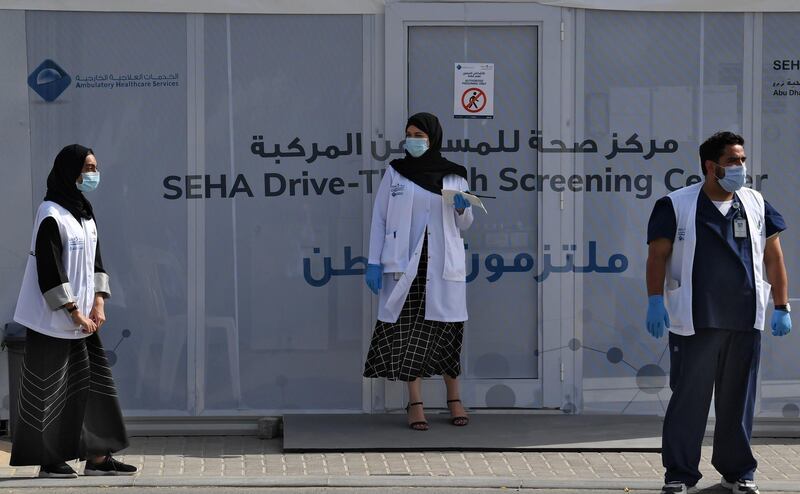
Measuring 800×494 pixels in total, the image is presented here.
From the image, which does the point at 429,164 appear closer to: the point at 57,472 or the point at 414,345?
the point at 414,345

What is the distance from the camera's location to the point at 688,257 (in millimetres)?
6656

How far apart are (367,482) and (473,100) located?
9.27 ft

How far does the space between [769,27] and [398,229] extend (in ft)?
9.22

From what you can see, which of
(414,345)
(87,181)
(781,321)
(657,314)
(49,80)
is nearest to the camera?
(657,314)

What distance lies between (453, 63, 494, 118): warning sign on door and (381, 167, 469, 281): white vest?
2.02 feet

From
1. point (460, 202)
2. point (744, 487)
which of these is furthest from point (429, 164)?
point (744, 487)

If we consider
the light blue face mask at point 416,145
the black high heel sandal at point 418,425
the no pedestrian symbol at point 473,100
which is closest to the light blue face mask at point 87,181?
the light blue face mask at point 416,145

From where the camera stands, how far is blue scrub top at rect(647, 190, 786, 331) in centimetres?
664

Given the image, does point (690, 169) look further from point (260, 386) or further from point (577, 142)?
point (260, 386)

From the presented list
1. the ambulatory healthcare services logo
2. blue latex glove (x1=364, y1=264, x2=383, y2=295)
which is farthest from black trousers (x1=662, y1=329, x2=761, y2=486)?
the ambulatory healthcare services logo

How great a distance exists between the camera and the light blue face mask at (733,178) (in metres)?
6.62

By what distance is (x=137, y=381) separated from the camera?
8672 millimetres

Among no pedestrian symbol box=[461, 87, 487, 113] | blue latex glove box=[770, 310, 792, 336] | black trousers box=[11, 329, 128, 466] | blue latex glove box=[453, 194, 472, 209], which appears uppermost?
no pedestrian symbol box=[461, 87, 487, 113]

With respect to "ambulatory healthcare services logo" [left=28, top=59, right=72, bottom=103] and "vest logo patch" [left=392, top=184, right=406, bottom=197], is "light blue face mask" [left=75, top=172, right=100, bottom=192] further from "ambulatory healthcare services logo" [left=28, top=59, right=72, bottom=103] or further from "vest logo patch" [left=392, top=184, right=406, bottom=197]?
"vest logo patch" [left=392, top=184, right=406, bottom=197]
